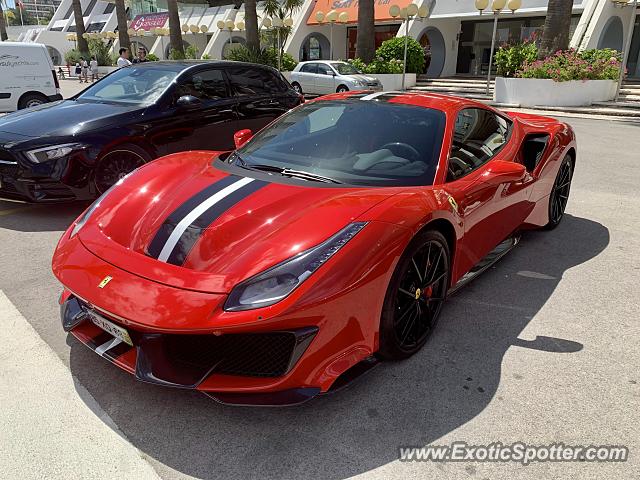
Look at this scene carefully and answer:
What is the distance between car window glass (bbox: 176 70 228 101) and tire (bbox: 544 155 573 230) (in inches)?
155

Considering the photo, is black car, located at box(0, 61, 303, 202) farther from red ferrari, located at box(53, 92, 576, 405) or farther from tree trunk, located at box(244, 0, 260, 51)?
tree trunk, located at box(244, 0, 260, 51)

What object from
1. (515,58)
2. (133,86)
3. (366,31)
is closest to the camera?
(133,86)

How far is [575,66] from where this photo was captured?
16500 mm

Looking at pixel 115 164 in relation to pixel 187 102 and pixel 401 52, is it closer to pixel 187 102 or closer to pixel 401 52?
pixel 187 102

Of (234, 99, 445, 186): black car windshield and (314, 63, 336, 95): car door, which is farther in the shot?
(314, 63, 336, 95): car door

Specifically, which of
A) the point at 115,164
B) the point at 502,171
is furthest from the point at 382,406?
the point at 115,164

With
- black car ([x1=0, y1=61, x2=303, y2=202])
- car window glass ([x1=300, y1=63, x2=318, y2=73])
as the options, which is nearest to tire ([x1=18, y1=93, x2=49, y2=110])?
black car ([x1=0, y1=61, x2=303, y2=202])

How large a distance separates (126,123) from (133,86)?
98cm

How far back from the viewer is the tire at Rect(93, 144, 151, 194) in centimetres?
508

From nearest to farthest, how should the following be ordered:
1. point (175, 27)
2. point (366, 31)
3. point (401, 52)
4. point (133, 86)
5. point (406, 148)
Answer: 1. point (406, 148)
2. point (133, 86)
3. point (366, 31)
4. point (401, 52)
5. point (175, 27)

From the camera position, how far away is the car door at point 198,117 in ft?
18.6

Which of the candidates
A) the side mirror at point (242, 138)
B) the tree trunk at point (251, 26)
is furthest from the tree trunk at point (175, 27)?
the side mirror at point (242, 138)

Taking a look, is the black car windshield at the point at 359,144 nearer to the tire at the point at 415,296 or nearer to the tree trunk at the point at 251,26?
the tire at the point at 415,296

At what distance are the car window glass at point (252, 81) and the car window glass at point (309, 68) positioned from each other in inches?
509
